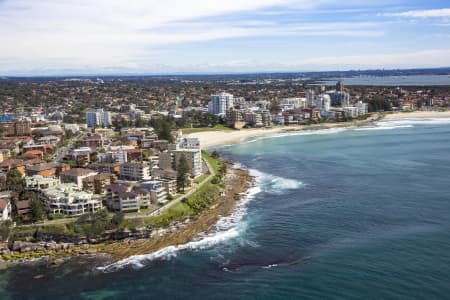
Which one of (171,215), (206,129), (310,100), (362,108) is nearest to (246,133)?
(206,129)

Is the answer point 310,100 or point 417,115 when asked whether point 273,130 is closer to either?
point 310,100

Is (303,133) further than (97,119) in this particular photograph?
Yes

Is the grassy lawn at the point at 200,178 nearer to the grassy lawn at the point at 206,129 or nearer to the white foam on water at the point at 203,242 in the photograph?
the white foam on water at the point at 203,242

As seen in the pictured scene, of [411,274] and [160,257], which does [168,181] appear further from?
[411,274]

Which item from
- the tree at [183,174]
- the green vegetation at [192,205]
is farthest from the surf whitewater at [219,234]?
the tree at [183,174]

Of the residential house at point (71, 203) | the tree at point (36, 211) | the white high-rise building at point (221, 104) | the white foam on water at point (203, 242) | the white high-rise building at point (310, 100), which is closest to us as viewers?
the white foam on water at point (203, 242)
